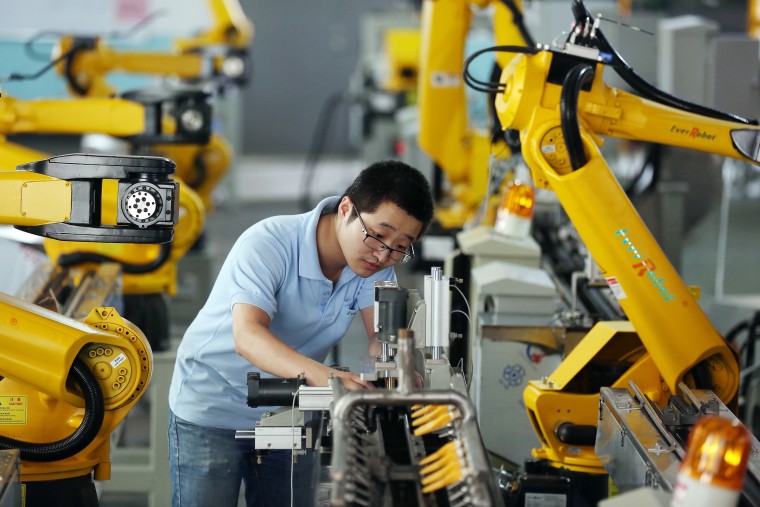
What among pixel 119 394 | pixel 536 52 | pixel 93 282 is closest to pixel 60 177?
pixel 119 394

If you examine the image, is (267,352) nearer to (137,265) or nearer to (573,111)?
(573,111)

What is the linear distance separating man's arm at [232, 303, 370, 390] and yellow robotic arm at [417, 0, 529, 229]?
11.5 ft

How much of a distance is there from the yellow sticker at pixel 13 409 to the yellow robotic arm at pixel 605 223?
1.47m

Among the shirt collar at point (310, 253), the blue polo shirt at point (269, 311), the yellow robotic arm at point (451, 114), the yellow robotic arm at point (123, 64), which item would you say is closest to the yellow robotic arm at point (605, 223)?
the blue polo shirt at point (269, 311)

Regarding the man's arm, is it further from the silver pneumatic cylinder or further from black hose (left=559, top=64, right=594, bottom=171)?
black hose (left=559, top=64, right=594, bottom=171)

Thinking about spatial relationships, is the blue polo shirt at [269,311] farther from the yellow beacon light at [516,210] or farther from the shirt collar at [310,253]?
the yellow beacon light at [516,210]

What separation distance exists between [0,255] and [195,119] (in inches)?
48.5

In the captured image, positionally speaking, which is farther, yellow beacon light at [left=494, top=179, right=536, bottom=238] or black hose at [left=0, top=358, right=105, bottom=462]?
yellow beacon light at [left=494, top=179, right=536, bottom=238]

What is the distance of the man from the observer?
8.49 ft

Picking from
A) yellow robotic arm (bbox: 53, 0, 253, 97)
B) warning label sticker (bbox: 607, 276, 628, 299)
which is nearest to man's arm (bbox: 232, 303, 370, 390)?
warning label sticker (bbox: 607, 276, 628, 299)

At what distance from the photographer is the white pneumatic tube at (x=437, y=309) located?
2.41m

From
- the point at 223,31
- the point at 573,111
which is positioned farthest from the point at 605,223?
the point at 223,31

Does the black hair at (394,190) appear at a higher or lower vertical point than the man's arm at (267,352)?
higher

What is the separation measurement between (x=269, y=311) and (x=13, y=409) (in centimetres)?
73
